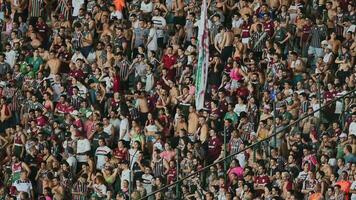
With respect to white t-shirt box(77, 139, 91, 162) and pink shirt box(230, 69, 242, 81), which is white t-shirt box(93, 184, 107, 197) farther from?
pink shirt box(230, 69, 242, 81)

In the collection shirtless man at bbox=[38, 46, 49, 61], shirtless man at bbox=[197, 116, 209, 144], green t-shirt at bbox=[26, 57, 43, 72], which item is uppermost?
shirtless man at bbox=[38, 46, 49, 61]

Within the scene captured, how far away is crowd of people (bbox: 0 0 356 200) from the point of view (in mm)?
31672

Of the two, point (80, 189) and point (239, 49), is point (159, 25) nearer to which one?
point (239, 49)

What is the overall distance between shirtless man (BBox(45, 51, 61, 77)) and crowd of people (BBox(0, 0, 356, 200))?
2 cm

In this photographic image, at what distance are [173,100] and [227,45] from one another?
1.99 meters

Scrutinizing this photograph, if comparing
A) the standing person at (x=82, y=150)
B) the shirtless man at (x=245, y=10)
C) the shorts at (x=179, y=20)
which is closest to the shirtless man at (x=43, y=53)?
the shorts at (x=179, y=20)

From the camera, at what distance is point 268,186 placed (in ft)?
103

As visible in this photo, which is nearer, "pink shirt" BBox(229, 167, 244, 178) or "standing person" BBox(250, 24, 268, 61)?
"pink shirt" BBox(229, 167, 244, 178)

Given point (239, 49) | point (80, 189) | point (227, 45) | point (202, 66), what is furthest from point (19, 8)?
point (202, 66)

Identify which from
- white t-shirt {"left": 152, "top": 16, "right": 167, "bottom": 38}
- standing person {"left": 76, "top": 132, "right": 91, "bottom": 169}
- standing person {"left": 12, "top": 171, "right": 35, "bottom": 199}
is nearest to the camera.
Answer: standing person {"left": 12, "top": 171, "right": 35, "bottom": 199}

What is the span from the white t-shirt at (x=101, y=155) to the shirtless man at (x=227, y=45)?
3.49m

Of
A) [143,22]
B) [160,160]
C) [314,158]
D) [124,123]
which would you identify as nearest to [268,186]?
[314,158]

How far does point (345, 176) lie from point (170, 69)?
25.7 ft

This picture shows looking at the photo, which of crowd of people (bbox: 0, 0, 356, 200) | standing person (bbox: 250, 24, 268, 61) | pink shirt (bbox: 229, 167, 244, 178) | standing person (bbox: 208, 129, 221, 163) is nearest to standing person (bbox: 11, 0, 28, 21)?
crowd of people (bbox: 0, 0, 356, 200)
